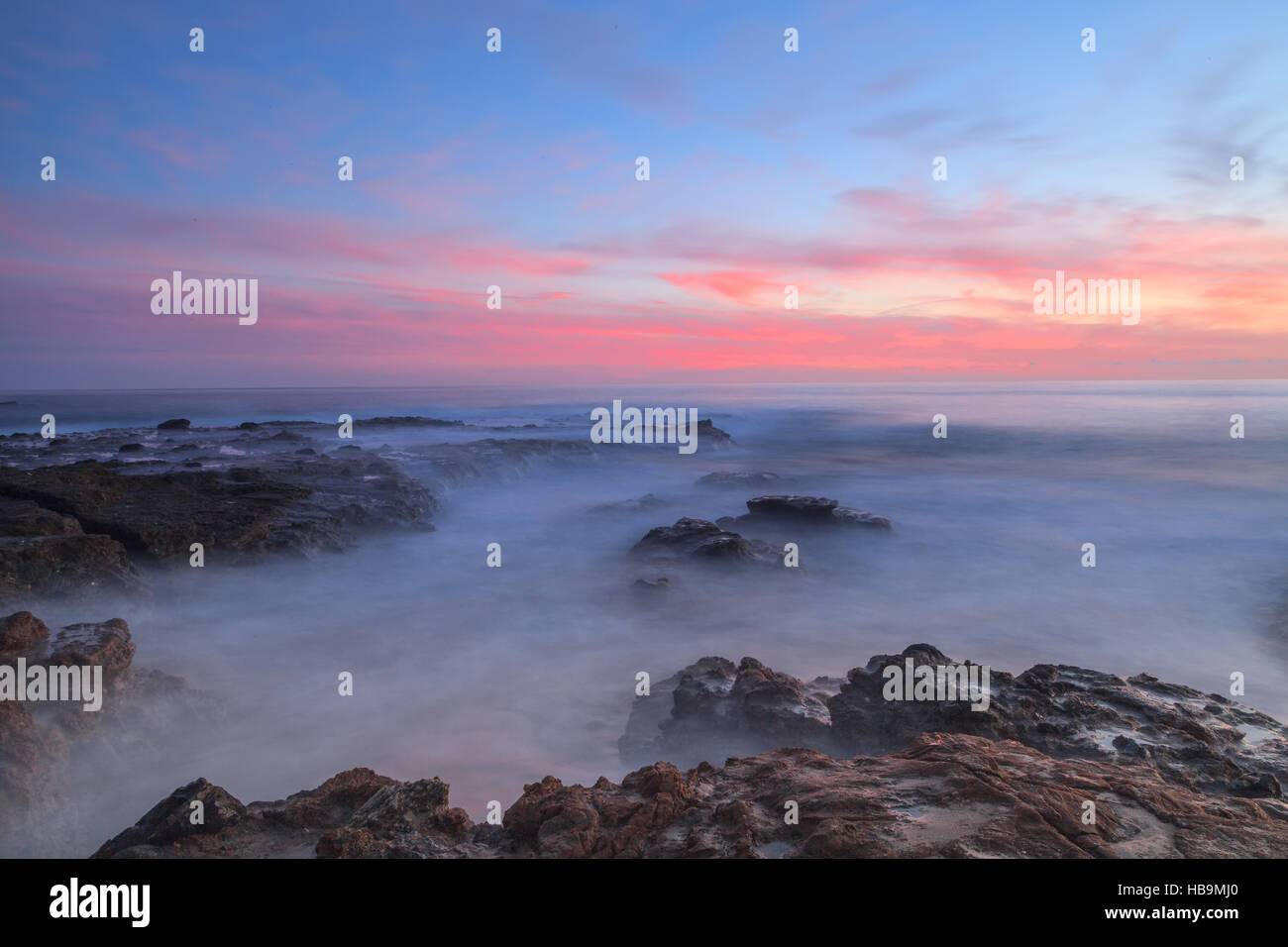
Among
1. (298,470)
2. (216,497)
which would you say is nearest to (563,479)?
(298,470)

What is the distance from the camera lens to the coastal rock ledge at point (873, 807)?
3.17 metres

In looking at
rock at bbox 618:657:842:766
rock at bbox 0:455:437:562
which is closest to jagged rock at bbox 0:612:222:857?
rock at bbox 0:455:437:562

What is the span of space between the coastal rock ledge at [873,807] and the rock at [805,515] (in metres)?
12.8

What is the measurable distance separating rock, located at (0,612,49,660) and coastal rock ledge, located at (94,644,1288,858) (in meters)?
3.55

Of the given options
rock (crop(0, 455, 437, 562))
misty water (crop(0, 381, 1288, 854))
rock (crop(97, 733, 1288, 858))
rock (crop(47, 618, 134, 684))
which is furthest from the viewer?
rock (crop(0, 455, 437, 562))

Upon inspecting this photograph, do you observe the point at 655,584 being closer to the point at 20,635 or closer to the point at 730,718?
the point at 730,718

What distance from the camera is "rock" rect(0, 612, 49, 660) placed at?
19.9 ft

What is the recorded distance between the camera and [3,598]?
800 centimetres

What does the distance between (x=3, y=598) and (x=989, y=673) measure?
1213 cm

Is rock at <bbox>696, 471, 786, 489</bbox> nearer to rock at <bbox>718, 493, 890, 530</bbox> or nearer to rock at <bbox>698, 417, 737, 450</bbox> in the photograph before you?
rock at <bbox>718, 493, 890, 530</bbox>

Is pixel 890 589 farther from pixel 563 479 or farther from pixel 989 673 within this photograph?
pixel 563 479

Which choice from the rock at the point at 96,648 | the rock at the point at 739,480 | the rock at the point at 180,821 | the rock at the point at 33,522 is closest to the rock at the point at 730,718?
the rock at the point at 180,821

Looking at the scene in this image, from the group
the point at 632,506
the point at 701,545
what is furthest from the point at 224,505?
the point at 632,506

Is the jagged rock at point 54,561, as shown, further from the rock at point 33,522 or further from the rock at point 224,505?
the rock at point 224,505
